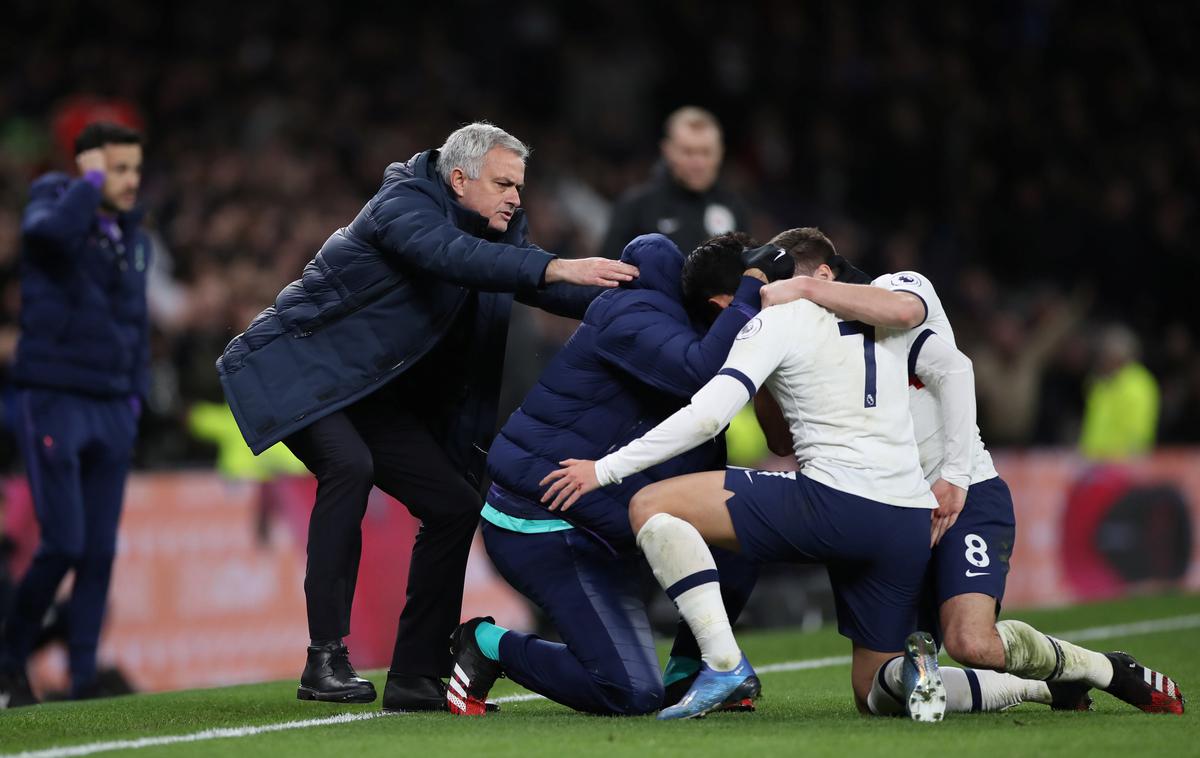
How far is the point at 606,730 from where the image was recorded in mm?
5348

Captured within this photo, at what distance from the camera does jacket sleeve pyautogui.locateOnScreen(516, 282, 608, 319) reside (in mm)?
6273

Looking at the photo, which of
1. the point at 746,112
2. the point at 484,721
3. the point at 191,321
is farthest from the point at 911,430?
the point at 746,112

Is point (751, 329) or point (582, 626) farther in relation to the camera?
point (582, 626)

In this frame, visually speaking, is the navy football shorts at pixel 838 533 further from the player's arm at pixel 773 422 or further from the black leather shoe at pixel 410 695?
the black leather shoe at pixel 410 695

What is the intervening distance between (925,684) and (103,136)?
189 inches

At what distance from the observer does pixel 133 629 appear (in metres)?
9.34

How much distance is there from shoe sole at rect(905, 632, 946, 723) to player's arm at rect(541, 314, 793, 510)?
0.91m

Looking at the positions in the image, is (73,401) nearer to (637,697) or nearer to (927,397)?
(637,697)

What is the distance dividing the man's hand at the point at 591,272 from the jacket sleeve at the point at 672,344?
13 centimetres

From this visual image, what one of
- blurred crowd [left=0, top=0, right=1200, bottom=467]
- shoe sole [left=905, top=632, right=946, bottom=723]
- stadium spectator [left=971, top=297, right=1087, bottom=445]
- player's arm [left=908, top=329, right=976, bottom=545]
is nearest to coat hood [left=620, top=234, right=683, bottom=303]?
player's arm [left=908, top=329, right=976, bottom=545]

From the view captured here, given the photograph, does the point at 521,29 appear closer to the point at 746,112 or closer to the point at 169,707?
the point at 746,112

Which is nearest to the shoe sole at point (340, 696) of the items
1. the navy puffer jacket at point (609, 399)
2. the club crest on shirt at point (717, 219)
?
the navy puffer jacket at point (609, 399)

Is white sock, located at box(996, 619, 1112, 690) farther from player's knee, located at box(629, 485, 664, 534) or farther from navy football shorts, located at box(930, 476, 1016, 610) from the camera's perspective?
player's knee, located at box(629, 485, 664, 534)

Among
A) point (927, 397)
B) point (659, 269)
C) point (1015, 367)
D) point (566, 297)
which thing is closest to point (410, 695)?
point (566, 297)
